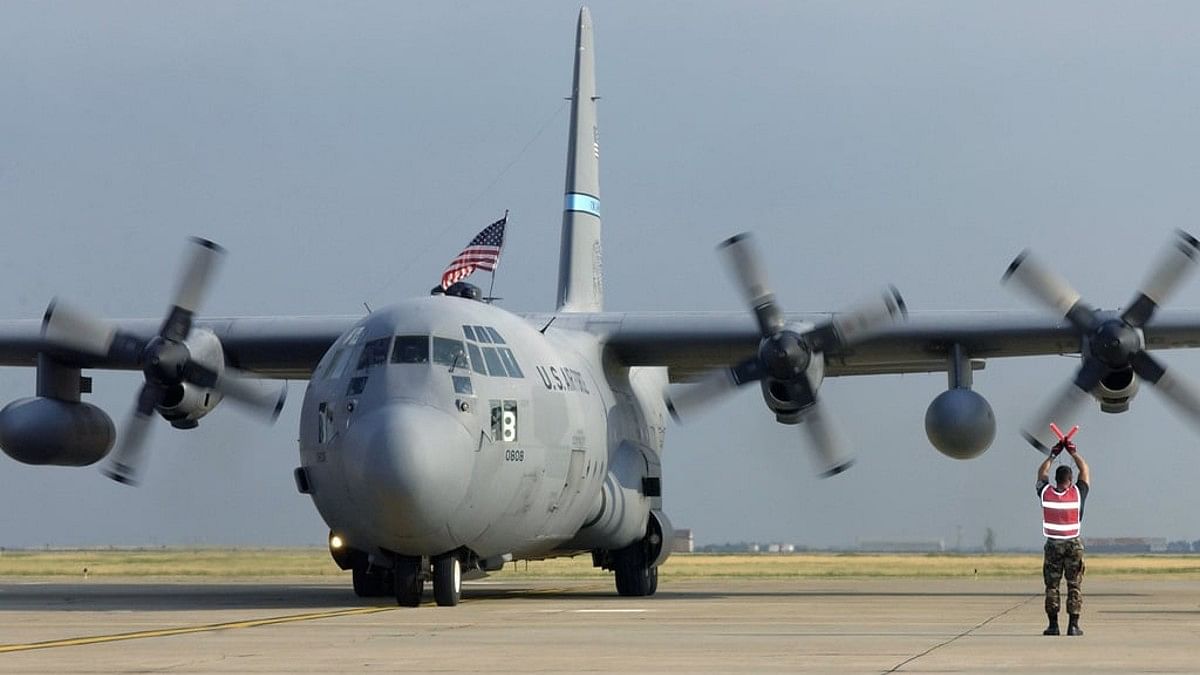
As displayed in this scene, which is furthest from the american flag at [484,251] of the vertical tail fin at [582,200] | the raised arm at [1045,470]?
the raised arm at [1045,470]

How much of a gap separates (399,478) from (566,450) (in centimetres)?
391

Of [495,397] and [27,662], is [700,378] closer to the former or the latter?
[495,397]

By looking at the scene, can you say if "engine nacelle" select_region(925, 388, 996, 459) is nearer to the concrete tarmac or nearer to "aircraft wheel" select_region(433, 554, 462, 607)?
the concrete tarmac

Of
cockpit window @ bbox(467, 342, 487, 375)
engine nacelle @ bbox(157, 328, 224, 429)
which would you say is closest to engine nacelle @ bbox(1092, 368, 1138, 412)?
cockpit window @ bbox(467, 342, 487, 375)

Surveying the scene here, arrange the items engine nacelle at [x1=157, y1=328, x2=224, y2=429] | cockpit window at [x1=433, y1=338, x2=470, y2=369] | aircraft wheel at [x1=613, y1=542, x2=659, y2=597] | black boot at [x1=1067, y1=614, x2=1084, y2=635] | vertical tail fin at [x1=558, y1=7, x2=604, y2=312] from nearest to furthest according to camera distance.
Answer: black boot at [x1=1067, y1=614, x2=1084, y2=635] < cockpit window at [x1=433, y1=338, x2=470, y2=369] < engine nacelle at [x1=157, y1=328, x2=224, y2=429] < aircraft wheel at [x1=613, y1=542, x2=659, y2=597] < vertical tail fin at [x1=558, y1=7, x2=604, y2=312]

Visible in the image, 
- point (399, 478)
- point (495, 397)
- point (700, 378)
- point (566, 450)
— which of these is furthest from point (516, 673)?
point (700, 378)

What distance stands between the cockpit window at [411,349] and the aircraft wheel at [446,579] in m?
2.32

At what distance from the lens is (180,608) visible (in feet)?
65.5

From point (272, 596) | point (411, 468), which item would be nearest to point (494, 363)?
point (411, 468)

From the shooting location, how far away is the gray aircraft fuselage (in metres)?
18.3

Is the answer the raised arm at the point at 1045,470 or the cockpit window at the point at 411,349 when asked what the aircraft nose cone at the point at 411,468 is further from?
the raised arm at the point at 1045,470

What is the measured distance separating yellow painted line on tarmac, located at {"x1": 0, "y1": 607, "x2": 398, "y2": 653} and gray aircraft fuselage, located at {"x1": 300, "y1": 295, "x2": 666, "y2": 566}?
38.4 inches

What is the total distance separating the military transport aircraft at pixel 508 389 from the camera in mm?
18969

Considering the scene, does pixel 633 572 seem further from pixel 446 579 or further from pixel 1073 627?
pixel 1073 627
